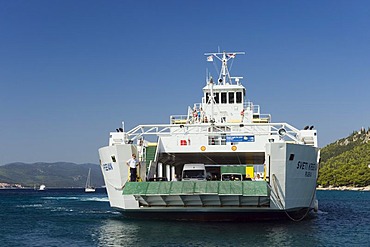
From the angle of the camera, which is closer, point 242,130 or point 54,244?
point 54,244

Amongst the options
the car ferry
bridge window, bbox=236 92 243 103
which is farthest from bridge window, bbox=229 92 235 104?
the car ferry

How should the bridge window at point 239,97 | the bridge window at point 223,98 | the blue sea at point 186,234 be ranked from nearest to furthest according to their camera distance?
the blue sea at point 186,234 → the bridge window at point 239,97 → the bridge window at point 223,98

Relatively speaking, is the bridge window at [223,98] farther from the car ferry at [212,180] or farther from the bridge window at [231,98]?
the car ferry at [212,180]

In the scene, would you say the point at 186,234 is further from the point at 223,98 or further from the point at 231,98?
the point at 223,98

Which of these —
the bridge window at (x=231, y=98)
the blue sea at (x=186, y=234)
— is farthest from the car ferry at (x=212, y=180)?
the bridge window at (x=231, y=98)

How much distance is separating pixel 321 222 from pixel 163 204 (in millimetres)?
10034

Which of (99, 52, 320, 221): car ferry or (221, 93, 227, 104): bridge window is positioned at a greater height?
(221, 93, 227, 104): bridge window

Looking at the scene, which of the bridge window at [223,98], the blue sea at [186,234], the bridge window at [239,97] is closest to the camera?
the blue sea at [186,234]

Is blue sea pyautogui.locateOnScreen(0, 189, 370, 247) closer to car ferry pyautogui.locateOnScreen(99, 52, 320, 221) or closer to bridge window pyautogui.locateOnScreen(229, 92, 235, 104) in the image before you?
car ferry pyautogui.locateOnScreen(99, 52, 320, 221)

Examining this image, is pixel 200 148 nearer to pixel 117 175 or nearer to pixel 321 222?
pixel 117 175

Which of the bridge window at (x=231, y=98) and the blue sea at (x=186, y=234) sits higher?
the bridge window at (x=231, y=98)

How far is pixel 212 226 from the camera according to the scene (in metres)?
26.9

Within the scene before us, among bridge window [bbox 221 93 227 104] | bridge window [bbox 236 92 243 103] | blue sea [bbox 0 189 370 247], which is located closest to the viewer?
blue sea [bbox 0 189 370 247]

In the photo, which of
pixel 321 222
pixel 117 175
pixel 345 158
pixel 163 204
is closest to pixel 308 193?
pixel 321 222
